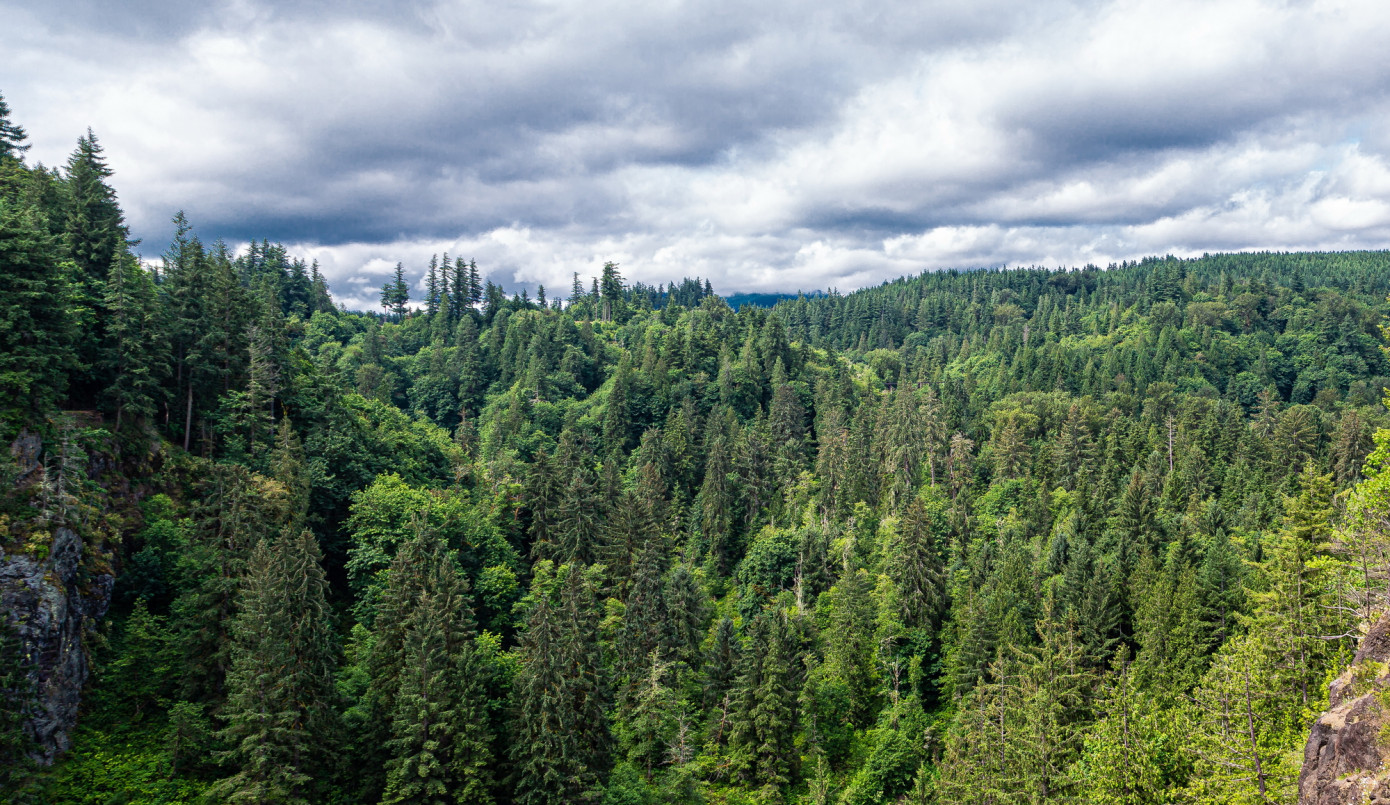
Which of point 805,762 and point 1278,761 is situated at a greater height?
point 1278,761

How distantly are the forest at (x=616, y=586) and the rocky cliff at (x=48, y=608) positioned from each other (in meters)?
0.46

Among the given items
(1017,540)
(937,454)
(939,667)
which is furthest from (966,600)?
(937,454)

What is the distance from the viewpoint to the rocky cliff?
35000 millimetres

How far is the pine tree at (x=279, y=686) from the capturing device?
3484 cm

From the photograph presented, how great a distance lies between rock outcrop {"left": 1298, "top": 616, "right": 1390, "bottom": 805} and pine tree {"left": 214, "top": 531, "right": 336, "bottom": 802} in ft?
130

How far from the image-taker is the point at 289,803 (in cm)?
3497

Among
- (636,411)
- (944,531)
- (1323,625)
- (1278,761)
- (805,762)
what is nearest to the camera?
(1278,761)

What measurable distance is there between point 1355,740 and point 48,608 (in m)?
52.2

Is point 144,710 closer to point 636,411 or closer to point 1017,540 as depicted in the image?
point 1017,540

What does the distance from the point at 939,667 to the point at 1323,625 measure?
3187 centimetres

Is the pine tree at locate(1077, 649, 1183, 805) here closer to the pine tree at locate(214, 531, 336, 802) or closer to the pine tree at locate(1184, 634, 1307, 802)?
the pine tree at locate(1184, 634, 1307, 802)

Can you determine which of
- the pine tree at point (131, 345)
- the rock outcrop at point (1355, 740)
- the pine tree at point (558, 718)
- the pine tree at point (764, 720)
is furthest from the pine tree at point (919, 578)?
the pine tree at point (131, 345)

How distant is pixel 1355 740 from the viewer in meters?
19.0

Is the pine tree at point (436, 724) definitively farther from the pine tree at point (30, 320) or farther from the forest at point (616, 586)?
the pine tree at point (30, 320)
